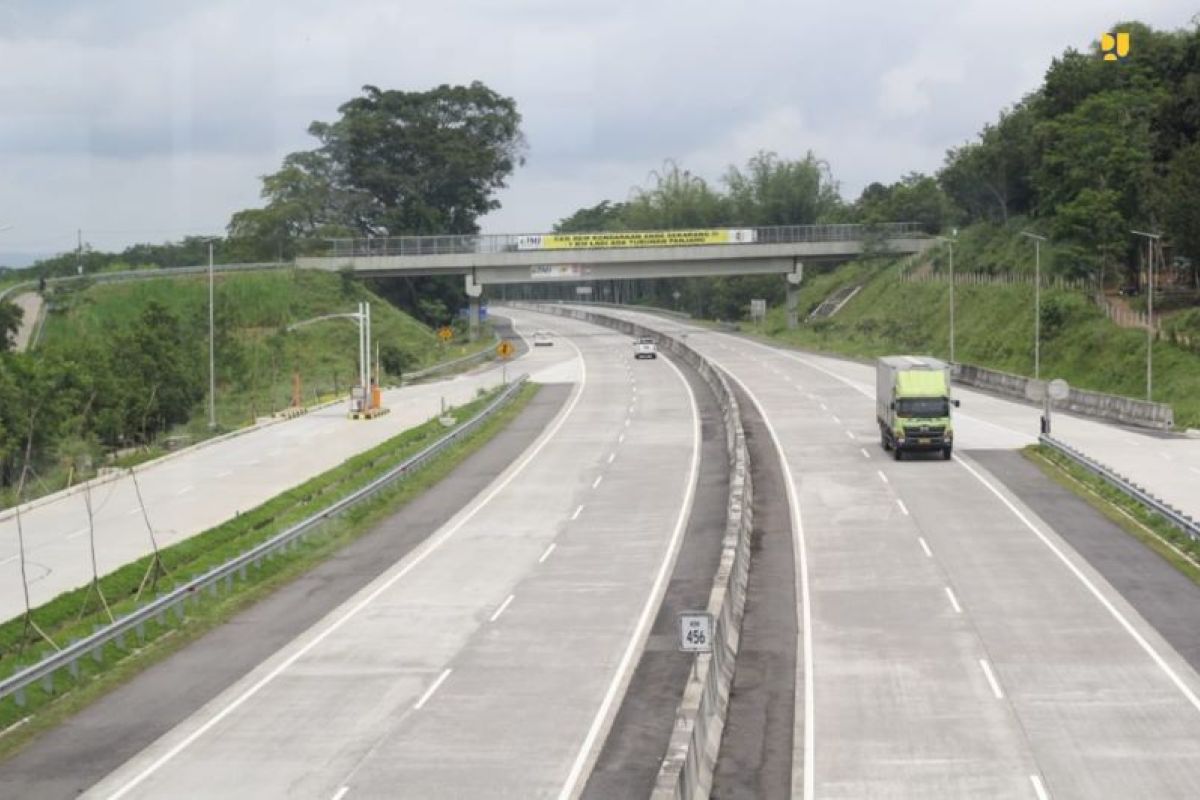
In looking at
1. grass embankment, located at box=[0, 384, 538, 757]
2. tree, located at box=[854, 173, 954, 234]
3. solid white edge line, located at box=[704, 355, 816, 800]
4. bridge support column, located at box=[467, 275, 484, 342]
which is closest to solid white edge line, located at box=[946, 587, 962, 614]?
solid white edge line, located at box=[704, 355, 816, 800]

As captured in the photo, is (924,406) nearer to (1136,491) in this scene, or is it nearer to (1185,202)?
(1136,491)

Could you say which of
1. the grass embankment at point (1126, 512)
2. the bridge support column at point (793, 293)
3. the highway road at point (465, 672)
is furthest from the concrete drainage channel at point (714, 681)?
the bridge support column at point (793, 293)

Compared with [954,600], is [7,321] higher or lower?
higher

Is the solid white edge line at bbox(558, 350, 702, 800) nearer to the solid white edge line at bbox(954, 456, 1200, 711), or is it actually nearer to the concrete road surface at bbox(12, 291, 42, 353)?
the solid white edge line at bbox(954, 456, 1200, 711)

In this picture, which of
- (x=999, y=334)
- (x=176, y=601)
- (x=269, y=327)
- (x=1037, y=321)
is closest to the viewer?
(x=176, y=601)

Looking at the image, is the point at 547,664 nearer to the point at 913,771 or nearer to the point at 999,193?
the point at 913,771

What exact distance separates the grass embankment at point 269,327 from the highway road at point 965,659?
57502mm

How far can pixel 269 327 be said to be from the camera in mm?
121312

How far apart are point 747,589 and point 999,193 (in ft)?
353

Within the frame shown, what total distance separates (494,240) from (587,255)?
7.36m

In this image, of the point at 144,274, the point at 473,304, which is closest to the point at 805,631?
the point at 473,304

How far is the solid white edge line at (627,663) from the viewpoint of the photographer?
896 inches

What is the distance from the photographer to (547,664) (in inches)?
1161

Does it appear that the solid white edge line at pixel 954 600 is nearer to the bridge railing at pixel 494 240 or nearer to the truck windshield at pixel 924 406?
the truck windshield at pixel 924 406
